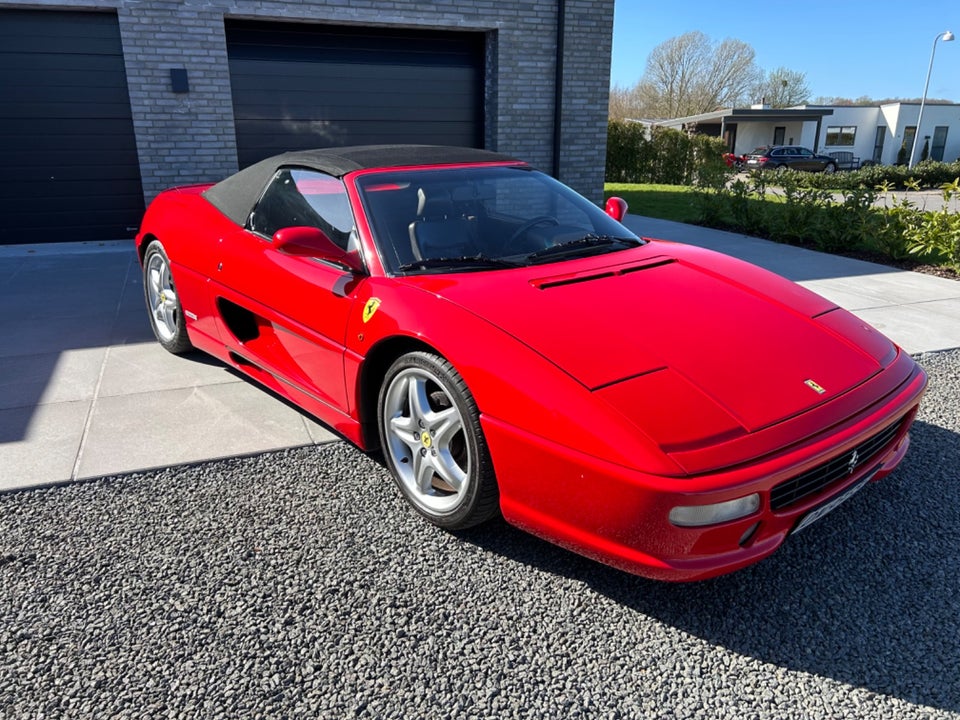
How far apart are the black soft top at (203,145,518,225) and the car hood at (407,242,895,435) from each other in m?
0.92

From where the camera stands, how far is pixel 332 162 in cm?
341

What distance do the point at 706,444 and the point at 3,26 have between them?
9.31 meters

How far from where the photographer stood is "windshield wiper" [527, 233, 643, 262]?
3.11m

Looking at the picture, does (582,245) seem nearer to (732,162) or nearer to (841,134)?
(732,162)

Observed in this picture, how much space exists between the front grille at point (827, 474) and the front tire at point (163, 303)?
11.8ft

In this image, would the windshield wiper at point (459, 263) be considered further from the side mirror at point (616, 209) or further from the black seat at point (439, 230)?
the side mirror at point (616, 209)

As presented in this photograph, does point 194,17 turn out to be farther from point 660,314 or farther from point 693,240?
point 660,314

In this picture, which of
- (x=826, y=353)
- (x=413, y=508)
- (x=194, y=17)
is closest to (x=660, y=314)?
(x=826, y=353)

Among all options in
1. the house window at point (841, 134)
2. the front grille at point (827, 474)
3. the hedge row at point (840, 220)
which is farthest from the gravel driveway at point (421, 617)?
the house window at point (841, 134)

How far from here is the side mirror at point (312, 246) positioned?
288 centimetres

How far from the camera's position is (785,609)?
231 centimetres

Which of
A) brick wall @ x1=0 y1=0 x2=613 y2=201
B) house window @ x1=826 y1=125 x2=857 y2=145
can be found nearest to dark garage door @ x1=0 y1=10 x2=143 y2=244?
brick wall @ x1=0 y1=0 x2=613 y2=201

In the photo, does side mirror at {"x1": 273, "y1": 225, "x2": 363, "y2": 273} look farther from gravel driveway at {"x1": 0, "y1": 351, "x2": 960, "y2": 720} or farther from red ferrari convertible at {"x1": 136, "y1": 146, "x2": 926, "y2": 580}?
gravel driveway at {"x1": 0, "y1": 351, "x2": 960, "y2": 720}

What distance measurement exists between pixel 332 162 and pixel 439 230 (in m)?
0.75
